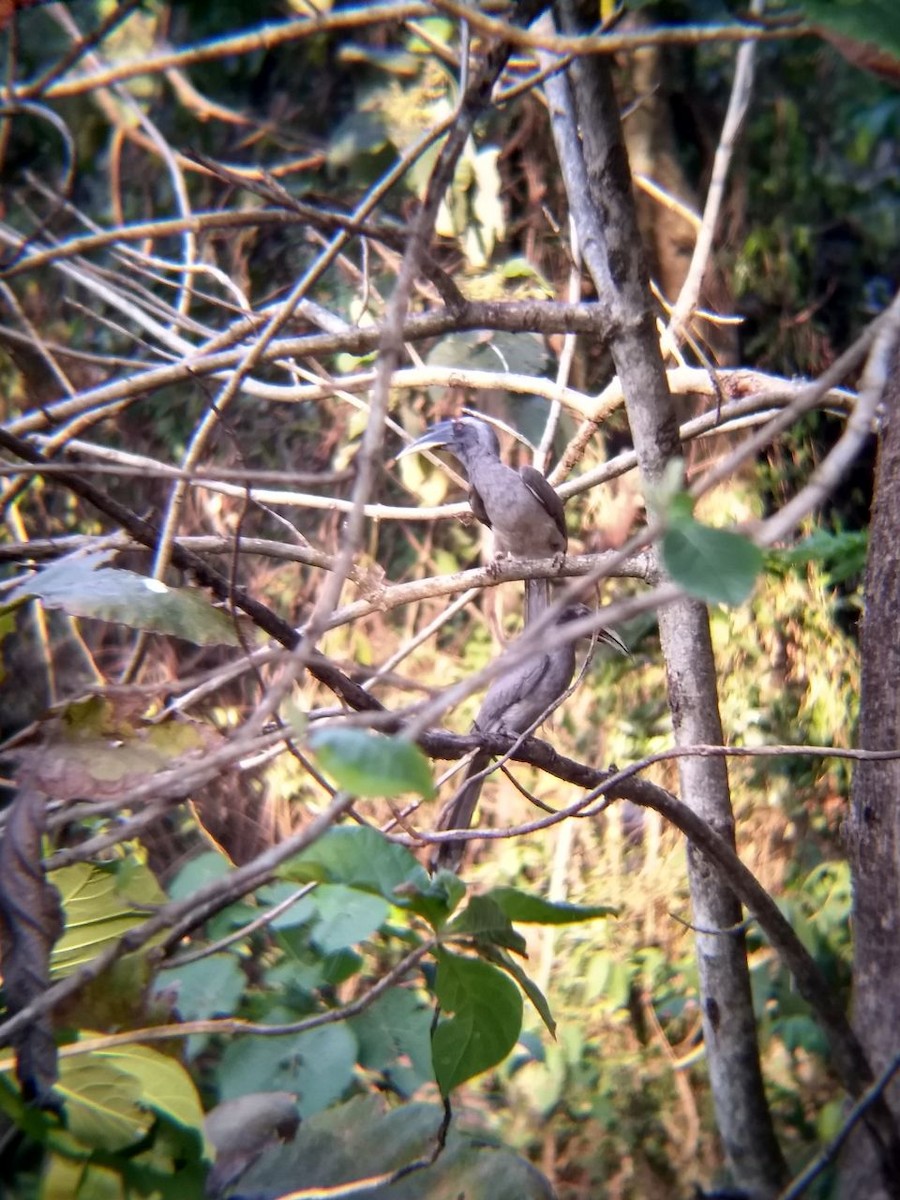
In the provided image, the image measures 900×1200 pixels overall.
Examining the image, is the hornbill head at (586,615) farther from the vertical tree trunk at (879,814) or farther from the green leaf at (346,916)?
the green leaf at (346,916)

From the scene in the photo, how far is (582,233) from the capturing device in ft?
6.47

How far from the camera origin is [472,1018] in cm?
125

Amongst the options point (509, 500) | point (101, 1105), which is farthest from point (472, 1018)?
point (509, 500)

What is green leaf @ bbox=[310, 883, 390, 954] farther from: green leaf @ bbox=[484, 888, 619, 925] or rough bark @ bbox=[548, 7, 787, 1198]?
rough bark @ bbox=[548, 7, 787, 1198]

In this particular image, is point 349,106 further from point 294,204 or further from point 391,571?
point 294,204

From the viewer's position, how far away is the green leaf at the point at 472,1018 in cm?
124

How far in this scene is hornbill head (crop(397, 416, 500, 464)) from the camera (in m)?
3.62

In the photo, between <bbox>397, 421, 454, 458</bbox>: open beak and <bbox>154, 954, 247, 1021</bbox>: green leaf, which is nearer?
<bbox>154, 954, 247, 1021</bbox>: green leaf

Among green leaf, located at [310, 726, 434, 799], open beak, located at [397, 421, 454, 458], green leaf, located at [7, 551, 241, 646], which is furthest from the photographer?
open beak, located at [397, 421, 454, 458]

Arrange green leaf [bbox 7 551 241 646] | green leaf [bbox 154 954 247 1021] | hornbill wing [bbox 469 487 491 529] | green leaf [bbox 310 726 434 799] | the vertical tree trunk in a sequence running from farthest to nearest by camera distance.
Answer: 1. hornbill wing [bbox 469 487 491 529]
2. green leaf [bbox 154 954 247 1021]
3. the vertical tree trunk
4. green leaf [bbox 7 551 241 646]
5. green leaf [bbox 310 726 434 799]

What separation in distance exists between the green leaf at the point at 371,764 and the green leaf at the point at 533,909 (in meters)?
0.43

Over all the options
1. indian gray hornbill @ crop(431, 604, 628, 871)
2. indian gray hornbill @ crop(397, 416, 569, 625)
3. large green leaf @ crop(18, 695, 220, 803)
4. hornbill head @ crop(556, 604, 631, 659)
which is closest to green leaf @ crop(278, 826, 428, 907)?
large green leaf @ crop(18, 695, 220, 803)

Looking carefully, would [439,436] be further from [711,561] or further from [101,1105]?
[711,561]

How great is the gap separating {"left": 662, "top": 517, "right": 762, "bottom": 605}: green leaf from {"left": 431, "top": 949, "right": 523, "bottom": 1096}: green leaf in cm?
60
